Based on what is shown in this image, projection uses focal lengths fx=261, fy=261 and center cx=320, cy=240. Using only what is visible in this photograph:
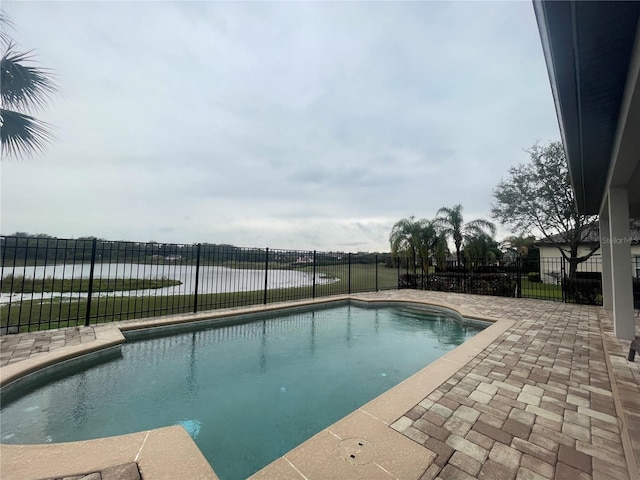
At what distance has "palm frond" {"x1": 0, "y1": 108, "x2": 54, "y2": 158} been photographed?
4465 millimetres

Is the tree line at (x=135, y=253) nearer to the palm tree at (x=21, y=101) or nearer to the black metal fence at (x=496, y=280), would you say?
the palm tree at (x=21, y=101)

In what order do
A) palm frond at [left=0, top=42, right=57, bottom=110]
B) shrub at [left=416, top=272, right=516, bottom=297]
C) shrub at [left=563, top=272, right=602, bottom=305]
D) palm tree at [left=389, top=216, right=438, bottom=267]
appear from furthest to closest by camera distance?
palm tree at [left=389, top=216, right=438, bottom=267] < shrub at [left=416, top=272, right=516, bottom=297] < shrub at [left=563, top=272, right=602, bottom=305] < palm frond at [left=0, top=42, right=57, bottom=110]

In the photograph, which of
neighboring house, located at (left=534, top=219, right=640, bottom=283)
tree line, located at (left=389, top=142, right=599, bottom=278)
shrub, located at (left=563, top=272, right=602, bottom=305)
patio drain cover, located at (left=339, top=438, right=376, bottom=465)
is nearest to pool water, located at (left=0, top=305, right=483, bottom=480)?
patio drain cover, located at (left=339, top=438, right=376, bottom=465)

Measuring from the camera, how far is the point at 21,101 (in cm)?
464

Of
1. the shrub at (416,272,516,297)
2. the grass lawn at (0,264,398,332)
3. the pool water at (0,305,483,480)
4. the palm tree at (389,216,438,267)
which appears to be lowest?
the pool water at (0,305,483,480)

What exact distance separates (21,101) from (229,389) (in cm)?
616

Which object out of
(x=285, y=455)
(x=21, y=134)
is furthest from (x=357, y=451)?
(x=21, y=134)

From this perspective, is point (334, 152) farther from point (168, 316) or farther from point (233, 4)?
point (168, 316)

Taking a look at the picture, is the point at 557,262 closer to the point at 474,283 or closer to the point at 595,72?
the point at 474,283

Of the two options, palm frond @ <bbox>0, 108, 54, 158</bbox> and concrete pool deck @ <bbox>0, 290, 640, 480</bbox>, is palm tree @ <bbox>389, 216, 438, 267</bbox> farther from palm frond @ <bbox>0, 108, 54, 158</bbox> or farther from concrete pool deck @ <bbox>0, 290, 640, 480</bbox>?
palm frond @ <bbox>0, 108, 54, 158</bbox>

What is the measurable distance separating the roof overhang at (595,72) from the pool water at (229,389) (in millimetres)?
4051

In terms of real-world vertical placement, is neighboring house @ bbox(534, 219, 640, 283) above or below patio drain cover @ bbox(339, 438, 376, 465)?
above

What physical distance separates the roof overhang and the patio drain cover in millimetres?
3322

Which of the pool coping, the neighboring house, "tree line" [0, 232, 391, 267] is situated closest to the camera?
the pool coping
